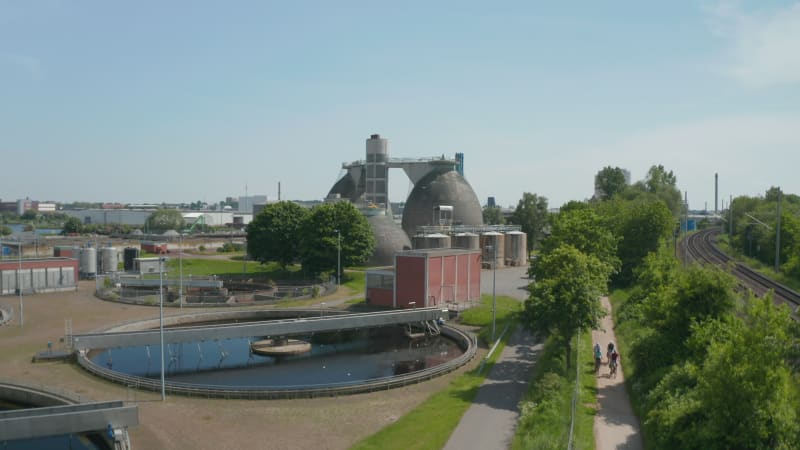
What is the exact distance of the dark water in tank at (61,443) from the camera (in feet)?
80.2

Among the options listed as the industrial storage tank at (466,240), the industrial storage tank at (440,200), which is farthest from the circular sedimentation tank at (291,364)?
the industrial storage tank at (440,200)

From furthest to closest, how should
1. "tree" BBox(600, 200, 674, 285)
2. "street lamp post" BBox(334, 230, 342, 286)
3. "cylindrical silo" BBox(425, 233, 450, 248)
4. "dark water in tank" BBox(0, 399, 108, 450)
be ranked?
"cylindrical silo" BBox(425, 233, 450, 248), "tree" BBox(600, 200, 674, 285), "street lamp post" BBox(334, 230, 342, 286), "dark water in tank" BBox(0, 399, 108, 450)

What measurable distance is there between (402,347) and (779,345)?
27946mm

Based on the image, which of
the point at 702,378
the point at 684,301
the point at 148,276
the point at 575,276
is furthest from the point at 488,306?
the point at 148,276

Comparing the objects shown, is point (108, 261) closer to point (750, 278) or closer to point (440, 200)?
point (440, 200)

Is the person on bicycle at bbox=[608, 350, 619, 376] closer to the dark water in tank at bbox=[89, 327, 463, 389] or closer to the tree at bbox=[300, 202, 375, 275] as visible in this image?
the dark water in tank at bbox=[89, 327, 463, 389]

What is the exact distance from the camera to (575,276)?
32344 mm

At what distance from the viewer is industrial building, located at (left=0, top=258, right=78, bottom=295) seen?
58312 mm

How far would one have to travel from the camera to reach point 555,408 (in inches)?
952

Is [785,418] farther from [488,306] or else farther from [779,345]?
[488,306]

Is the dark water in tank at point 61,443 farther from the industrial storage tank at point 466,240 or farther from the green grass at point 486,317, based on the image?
the industrial storage tank at point 466,240

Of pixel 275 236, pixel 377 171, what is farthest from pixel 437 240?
pixel 377 171

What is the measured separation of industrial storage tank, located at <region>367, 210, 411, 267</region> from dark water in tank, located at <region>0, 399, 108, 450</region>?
54278 millimetres

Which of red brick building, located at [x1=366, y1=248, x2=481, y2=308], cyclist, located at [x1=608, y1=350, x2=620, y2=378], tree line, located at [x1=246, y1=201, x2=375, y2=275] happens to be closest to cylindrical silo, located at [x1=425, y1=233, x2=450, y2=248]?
tree line, located at [x1=246, y1=201, x2=375, y2=275]
